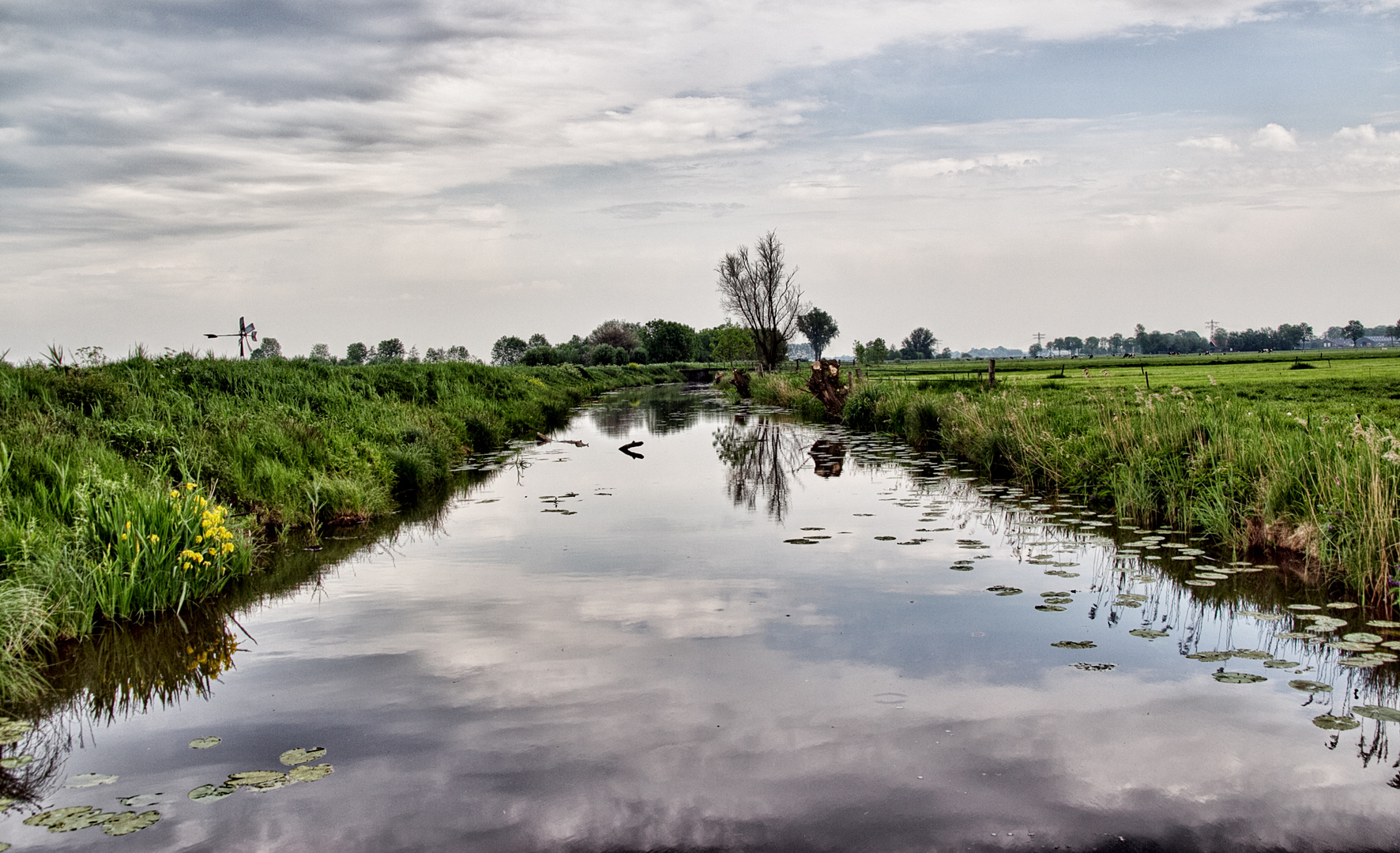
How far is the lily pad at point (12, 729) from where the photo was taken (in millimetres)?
4758

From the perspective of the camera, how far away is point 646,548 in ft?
31.9

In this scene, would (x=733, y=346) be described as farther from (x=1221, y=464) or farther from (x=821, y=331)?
(x=1221, y=464)

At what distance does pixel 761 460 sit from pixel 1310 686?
1327 cm

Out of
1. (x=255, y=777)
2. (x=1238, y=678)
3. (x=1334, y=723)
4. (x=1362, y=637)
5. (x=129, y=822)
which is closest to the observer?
(x=129, y=822)

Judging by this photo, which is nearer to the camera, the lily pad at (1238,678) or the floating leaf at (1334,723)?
the floating leaf at (1334,723)

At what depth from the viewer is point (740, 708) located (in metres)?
5.17

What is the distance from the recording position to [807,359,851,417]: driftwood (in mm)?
27062

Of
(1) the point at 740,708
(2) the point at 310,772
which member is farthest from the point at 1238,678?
(2) the point at 310,772

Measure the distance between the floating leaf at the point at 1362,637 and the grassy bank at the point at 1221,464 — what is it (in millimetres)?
893

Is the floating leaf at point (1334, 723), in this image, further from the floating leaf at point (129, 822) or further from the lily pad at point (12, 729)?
Result: the lily pad at point (12, 729)

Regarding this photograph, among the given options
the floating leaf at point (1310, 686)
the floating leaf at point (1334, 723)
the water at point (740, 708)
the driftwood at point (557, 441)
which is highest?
the driftwood at point (557, 441)

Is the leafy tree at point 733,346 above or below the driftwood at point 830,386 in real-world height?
above

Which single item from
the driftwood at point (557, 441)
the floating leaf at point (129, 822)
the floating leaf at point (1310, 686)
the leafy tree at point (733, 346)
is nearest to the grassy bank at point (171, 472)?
the floating leaf at point (129, 822)

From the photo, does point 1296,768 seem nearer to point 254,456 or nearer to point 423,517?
point 423,517
